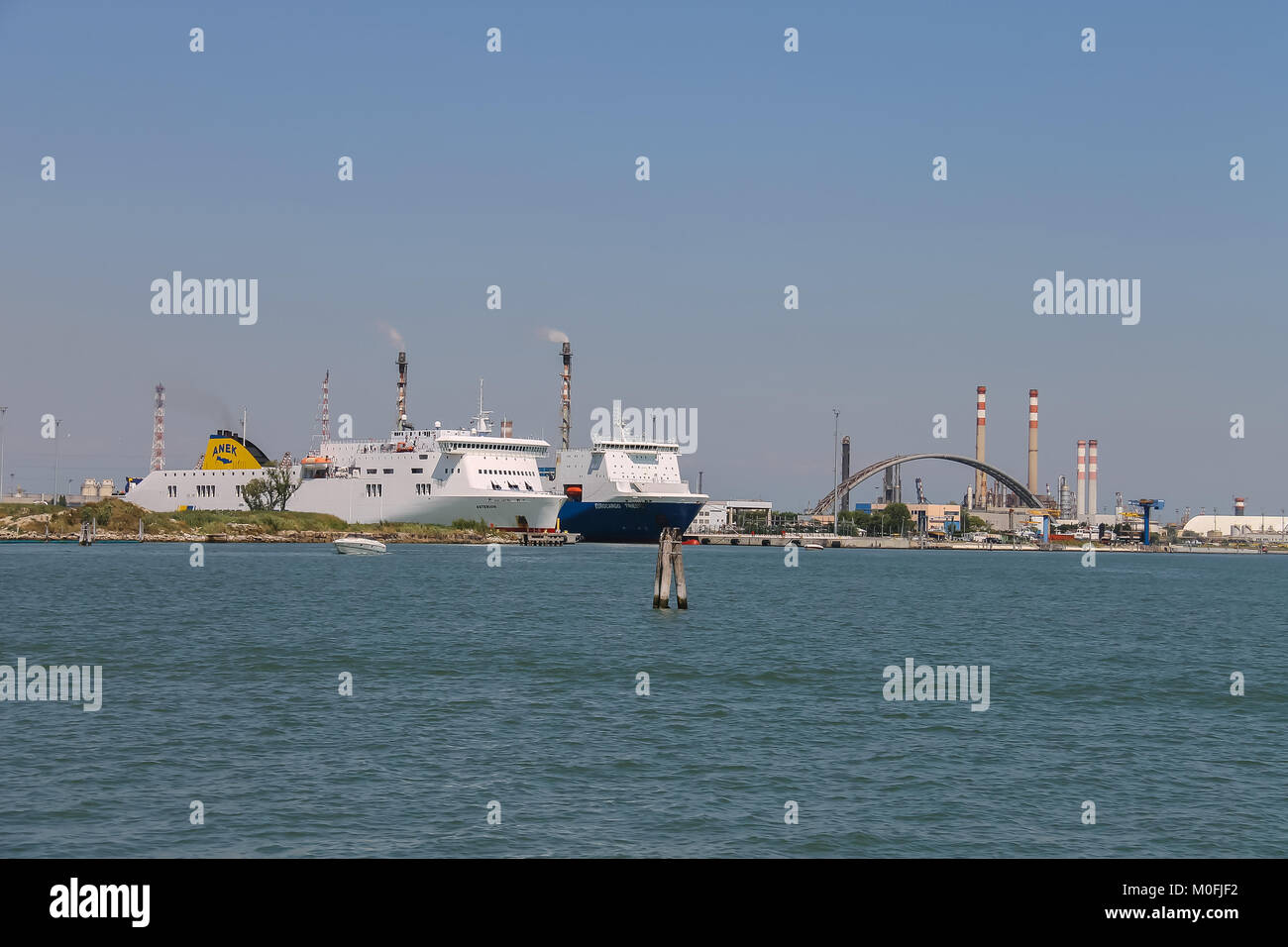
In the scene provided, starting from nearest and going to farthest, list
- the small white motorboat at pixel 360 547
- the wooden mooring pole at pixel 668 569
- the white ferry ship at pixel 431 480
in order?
the wooden mooring pole at pixel 668 569 < the small white motorboat at pixel 360 547 < the white ferry ship at pixel 431 480

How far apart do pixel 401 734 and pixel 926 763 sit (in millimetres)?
9047

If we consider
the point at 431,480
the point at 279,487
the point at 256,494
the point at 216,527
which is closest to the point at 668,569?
the point at 431,480

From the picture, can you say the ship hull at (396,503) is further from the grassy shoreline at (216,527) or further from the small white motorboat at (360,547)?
the small white motorboat at (360,547)

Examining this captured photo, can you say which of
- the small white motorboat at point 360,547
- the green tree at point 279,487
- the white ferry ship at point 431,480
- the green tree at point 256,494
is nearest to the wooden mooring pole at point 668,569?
the small white motorboat at point 360,547

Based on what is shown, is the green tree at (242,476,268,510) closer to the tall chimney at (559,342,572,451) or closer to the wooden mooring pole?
the tall chimney at (559,342,572,451)

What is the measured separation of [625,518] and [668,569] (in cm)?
7931

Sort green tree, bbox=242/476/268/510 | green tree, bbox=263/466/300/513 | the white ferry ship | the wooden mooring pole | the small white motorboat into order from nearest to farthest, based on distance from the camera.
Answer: the wooden mooring pole
the small white motorboat
the white ferry ship
green tree, bbox=263/466/300/513
green tree, bbox=242/476/268/510

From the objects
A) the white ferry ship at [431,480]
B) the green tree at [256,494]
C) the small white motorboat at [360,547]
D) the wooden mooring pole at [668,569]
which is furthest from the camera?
the green tree at [256,494]

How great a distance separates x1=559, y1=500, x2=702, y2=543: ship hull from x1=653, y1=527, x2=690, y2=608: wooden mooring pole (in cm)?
7564

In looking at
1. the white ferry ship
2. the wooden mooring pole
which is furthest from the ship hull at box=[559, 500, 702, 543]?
the wooden mooring pole

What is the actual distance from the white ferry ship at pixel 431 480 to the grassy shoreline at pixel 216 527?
171cm

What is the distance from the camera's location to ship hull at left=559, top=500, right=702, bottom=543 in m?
125

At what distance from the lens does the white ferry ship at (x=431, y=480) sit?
122m
